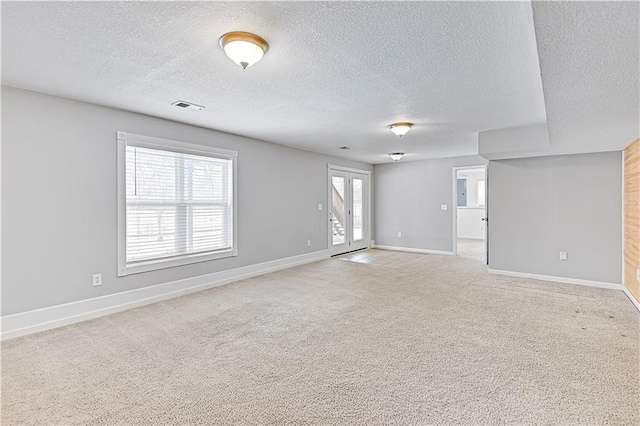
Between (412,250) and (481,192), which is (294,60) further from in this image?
(481,192)

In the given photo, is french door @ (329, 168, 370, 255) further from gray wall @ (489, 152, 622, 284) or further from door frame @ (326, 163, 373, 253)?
gray wall @ (489, 152, 622, 284)

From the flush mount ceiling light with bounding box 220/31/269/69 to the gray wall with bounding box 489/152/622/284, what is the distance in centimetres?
462

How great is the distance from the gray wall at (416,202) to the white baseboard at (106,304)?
4.25 metres

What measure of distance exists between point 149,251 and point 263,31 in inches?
124

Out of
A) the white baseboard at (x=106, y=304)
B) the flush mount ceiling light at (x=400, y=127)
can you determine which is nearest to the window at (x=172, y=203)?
the white baseboard at (x=106, y=304)

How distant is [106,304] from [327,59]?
138 inches

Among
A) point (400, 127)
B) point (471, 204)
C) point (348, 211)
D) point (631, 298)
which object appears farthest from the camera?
point (471, 204)

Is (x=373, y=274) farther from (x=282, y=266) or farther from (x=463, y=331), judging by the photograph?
(x=463, y=331)

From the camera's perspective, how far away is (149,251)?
400cm

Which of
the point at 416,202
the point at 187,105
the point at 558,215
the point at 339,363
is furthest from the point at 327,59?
the point at 416,202

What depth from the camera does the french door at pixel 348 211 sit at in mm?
7340

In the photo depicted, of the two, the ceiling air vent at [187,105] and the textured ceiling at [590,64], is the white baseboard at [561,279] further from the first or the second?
the ceiling air vent at [187,105]

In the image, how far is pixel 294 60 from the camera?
2.44 m

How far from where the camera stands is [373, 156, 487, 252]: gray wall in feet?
24.2
